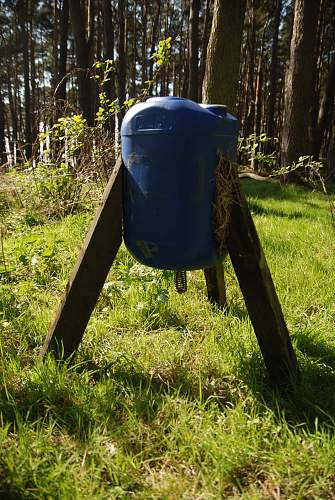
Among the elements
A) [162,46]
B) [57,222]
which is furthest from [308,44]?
[57,222]

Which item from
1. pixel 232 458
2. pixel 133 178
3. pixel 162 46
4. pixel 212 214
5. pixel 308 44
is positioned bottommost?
pixel 232 458

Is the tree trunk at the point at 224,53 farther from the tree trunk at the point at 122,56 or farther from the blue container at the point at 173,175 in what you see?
the tree trunk at the point at 122,56

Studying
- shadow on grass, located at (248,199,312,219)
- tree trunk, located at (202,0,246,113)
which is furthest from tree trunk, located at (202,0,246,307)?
shadow on grass, located at (248,199,312,219)

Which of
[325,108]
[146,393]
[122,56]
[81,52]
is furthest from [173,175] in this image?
[122,56]

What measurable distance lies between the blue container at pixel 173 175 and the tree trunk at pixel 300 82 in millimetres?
7050

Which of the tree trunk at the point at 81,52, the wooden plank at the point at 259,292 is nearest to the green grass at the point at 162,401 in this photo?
the wooden plank at the point at 259,292

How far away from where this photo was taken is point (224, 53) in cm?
387

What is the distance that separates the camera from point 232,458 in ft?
4.50

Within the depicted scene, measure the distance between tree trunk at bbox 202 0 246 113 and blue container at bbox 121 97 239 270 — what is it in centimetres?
255

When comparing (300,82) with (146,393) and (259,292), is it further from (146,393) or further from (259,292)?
(146,393)

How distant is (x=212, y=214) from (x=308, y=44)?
7688 millimetres

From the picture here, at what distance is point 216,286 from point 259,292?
0.80 m

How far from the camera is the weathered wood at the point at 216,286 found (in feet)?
8.20

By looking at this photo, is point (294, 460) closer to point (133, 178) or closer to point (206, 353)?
point (206, 353)
